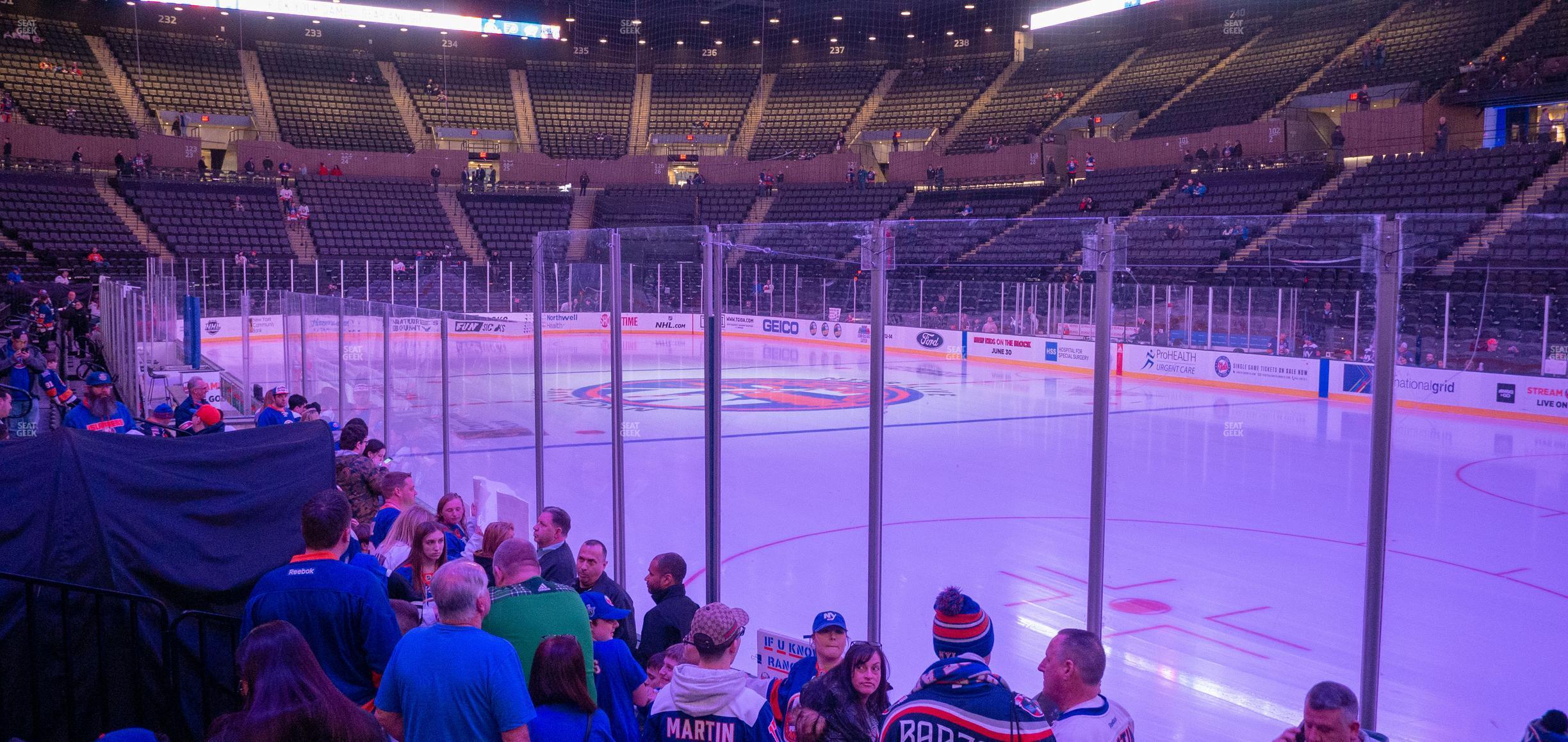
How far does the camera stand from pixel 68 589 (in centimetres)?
414

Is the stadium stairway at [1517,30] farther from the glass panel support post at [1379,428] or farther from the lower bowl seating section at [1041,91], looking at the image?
the glass panel support post at [1379,428]

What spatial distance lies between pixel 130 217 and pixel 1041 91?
33688mm

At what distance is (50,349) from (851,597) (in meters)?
15.9

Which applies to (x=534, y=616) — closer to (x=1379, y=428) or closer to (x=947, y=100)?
(x=1379, y=428)

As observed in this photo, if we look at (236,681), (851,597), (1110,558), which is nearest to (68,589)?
(236,681)

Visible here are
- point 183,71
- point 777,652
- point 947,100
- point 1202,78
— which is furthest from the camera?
point 947,100

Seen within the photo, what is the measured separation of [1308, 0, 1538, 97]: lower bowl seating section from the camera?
33156mm

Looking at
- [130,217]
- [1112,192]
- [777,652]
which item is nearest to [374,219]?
[130,217]

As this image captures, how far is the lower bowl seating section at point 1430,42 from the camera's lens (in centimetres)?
3316

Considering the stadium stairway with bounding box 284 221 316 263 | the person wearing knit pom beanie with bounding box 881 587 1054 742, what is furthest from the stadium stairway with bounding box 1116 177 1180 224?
the person wearing knit pom beanie with bounding box 881 587 1054 742

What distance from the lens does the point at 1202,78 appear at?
138ft

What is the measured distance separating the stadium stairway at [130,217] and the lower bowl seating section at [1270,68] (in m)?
32.8

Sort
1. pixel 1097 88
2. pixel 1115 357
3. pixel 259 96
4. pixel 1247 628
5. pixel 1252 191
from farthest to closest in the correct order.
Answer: pixel 259 96 < pixel 1097 88 < pixel 1252 191 < pixel 1115 357 < pixel 1247 628

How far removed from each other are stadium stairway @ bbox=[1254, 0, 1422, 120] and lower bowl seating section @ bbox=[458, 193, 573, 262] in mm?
25080
